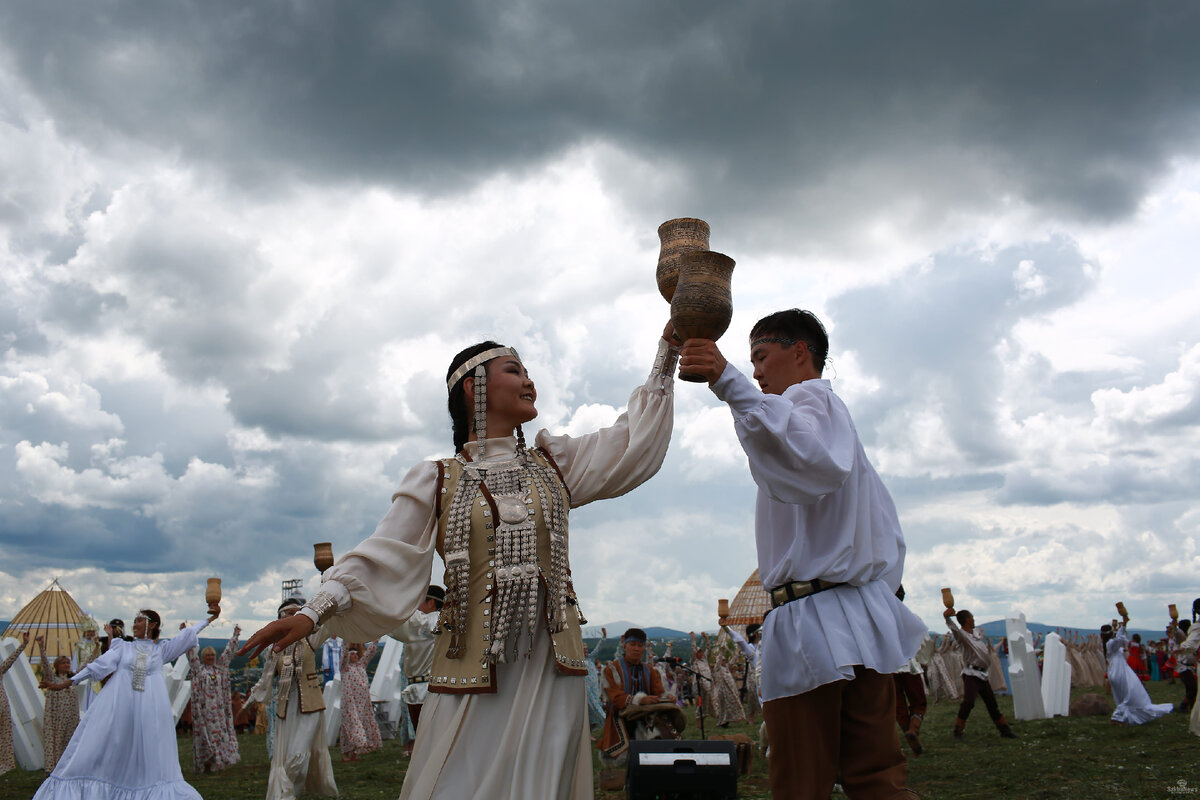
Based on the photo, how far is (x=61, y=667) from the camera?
14.0 meters

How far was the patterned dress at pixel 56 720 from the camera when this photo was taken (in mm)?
14133

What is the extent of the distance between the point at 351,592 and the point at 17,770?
15314mm

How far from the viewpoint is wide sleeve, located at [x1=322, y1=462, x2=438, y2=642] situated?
118 inches

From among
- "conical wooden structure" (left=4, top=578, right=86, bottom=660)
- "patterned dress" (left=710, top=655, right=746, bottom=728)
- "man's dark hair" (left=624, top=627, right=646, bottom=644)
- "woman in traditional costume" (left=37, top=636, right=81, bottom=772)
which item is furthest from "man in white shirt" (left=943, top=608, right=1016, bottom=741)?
"conical wooden structure" (left=4, top=578, right=86, bottom=660)

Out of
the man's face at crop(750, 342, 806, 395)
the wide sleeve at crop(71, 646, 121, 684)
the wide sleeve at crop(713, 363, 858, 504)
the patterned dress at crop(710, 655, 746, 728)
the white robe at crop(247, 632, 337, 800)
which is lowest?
the patterned dress at crop(710, 655, 746, 728)

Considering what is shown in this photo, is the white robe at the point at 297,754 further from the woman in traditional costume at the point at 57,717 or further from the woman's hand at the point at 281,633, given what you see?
the woman's hand at the point at 281,633

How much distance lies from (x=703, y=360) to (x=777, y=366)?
710 millimetres

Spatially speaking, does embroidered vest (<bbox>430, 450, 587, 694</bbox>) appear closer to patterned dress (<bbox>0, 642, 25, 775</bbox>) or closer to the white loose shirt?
the white loose shirt

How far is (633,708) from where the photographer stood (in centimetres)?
905

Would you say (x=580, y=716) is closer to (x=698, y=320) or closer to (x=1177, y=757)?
(x=698, y=320)

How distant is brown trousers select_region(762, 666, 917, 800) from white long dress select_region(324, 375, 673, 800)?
2.32ft

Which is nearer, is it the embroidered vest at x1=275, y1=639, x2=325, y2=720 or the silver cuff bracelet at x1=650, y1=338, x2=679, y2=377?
the silver cuff bracelet at x1=650, y1=338, x2=679, y2=377

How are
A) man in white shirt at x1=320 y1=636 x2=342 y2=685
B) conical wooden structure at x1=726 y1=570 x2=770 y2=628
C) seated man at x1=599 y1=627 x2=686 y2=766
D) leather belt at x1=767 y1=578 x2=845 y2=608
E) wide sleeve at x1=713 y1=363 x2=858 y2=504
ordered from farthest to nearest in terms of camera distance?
conical wooden structure at x1=726 y1=570 x2=770 y2=628, man in white shirt at x1=320 y1=636 x2=342 y2=685, seated man at x1=599 y1=627 x2=686 y2=766, leather belt at x1=767 y1=578 x2=845 y2=608, wide sleeve at x1=713 y1=363 x2=858 y2=504

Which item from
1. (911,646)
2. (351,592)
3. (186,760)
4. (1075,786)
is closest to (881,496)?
(911,646)
